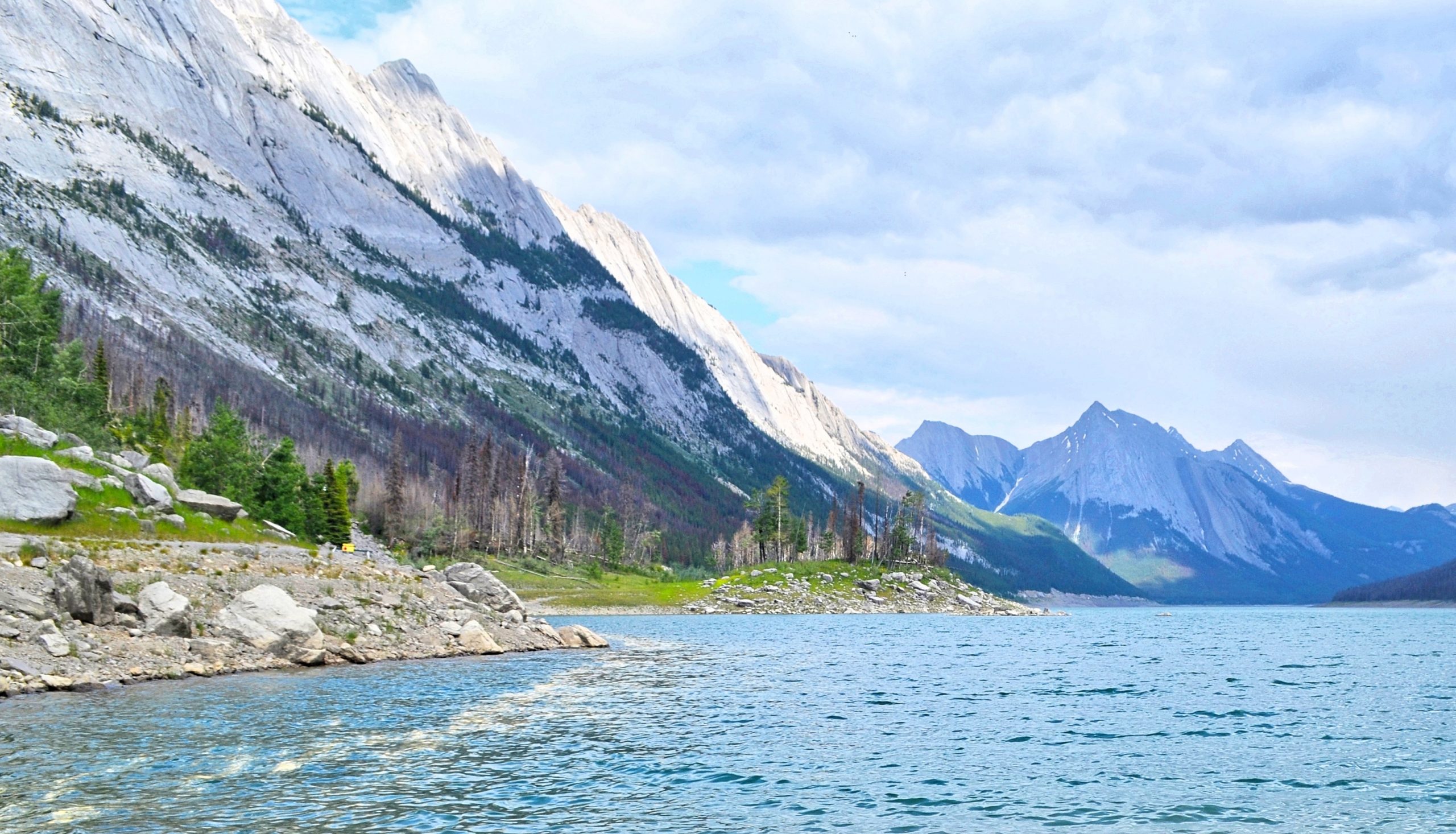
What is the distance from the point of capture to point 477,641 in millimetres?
65375

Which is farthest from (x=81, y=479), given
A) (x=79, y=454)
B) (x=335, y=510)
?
(x=335, y=510)

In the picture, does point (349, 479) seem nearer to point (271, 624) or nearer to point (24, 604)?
point (271, 624)

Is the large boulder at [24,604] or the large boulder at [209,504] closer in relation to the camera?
the large boulder at [24,604]

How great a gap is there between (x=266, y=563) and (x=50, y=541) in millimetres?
14383

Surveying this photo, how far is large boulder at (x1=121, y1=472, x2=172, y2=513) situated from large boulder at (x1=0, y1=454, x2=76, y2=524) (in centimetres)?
781

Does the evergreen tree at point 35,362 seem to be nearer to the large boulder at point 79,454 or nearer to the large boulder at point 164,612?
the large boulder at point 79,454

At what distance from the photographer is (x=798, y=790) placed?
25812 mm

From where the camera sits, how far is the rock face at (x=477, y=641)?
64812 millimetres

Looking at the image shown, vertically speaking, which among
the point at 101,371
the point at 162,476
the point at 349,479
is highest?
the point at 101,371

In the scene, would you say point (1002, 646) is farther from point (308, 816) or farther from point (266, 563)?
point (308, 816)

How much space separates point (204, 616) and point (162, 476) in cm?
3061

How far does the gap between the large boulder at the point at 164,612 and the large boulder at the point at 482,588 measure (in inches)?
1224

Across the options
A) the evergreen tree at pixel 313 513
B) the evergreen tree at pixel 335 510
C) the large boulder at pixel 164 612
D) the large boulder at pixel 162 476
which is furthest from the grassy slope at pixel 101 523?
the evergreen tree at pixel 335 510

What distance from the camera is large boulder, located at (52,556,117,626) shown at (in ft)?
146
